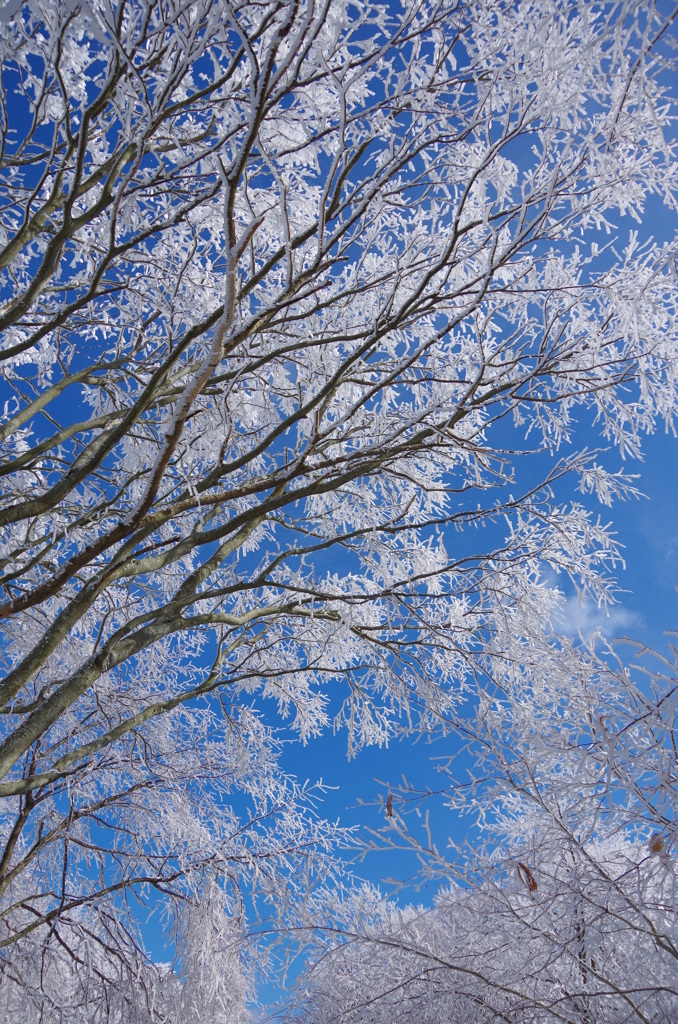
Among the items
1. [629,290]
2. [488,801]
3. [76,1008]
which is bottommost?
[76,1008]

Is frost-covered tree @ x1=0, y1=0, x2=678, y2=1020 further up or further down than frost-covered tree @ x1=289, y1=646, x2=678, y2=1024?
further up

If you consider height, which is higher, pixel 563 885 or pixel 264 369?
pixel 264 369

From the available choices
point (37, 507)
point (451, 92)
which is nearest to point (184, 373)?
point (37, 507)

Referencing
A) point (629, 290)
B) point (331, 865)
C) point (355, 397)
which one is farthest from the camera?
point (331, 865)

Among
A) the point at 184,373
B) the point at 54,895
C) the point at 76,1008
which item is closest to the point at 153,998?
the point at 76,1008

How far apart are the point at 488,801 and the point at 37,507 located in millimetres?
2775

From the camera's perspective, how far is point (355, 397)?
4730mm

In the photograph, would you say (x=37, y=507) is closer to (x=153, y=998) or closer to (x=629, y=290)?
(x=629, y=290)

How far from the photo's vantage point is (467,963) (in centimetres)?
410

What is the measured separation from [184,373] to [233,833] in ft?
12.6

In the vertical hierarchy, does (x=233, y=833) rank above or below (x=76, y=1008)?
above

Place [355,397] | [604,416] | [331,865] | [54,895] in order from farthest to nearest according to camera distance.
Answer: [331,865]
[54,895]
[355,397]
[604,416]

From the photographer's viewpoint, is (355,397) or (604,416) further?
(355,397)

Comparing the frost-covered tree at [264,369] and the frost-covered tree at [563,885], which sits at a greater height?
the frost-covered tree at [264,369]
